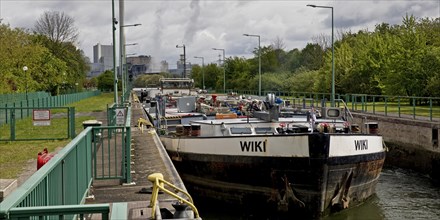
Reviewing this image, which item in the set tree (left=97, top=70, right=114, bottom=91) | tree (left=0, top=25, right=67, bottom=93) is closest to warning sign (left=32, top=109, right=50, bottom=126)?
tree (left=0, top=25, right=67, bottom=93)

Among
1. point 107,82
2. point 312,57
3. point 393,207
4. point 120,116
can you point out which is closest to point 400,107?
point 393,207

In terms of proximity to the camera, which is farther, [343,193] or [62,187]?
[343,193]

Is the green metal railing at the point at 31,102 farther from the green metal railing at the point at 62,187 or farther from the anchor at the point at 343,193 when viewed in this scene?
the green metal railing at the point at 62,187

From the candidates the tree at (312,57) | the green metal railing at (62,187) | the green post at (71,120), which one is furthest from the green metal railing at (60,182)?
the tree at (312,57)

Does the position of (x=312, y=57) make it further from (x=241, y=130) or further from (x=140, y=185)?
(x=140, y=185)

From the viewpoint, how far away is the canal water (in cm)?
1547

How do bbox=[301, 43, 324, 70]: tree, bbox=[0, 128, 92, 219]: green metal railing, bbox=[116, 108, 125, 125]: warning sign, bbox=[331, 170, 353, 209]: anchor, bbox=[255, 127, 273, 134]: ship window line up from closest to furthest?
bbox=[0, 128, 92, 219]: green metal railing < bbox=[331, 170, 353, 209]: anchor < bbox=[255, 127, 273, 134]: ship window < bbox=[116, 108, 125, 125]: warning sign < bbox=[301, 43, 324, 70]: tree

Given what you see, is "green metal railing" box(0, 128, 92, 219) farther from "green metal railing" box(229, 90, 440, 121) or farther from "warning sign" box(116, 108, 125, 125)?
"green metal railing" box(229, 90, 440, 121)

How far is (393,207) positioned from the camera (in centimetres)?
1655

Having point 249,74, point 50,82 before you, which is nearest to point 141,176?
point 50,82

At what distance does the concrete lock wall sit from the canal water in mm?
2885

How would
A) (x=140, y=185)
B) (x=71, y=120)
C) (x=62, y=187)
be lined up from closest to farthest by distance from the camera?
1. (x=62, y=187)
2. (x=140, y=185)
3. (x=71, y=120)

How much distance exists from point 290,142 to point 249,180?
1.70 metres

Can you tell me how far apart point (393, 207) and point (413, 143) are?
10.4 m
